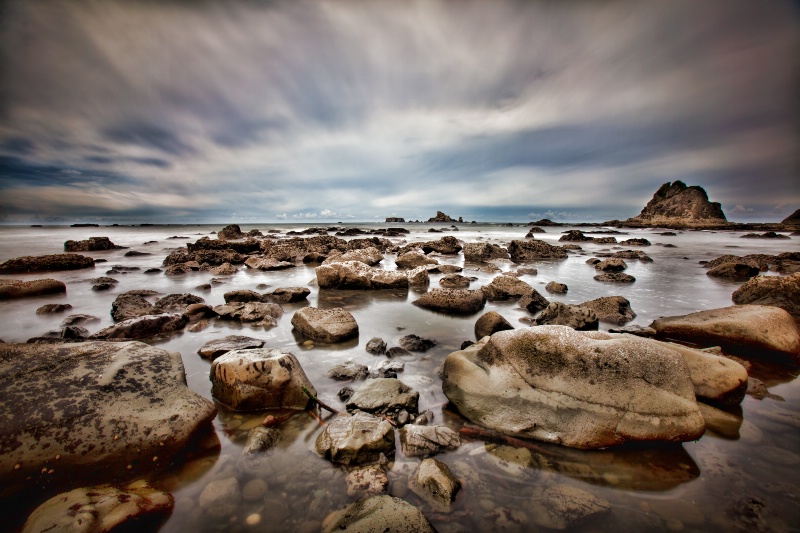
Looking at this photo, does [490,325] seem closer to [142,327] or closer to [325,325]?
[325,325]

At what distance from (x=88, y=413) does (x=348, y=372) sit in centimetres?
226

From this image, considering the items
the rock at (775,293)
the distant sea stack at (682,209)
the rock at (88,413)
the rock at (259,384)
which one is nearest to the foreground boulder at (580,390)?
the rock at (259,384)

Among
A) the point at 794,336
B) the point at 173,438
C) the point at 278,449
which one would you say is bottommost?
the point at 278,449

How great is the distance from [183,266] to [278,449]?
38.4 ft

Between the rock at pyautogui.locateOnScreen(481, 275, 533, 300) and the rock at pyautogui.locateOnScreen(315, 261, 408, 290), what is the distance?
8.10 feet

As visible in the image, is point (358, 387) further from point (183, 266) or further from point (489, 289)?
point (183, 266)

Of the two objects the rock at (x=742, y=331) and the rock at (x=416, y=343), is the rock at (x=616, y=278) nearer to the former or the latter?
the rock at (x=742, y=331)

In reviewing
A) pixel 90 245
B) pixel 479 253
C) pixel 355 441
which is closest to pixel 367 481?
pixel 355 441

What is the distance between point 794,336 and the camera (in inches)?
159

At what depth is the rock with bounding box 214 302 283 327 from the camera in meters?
5.57

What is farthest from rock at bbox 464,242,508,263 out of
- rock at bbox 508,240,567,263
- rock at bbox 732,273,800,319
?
rock at bbox 732,273,800,319

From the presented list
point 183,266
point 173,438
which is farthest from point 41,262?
point 173,438

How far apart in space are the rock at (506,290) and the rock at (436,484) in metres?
5.54

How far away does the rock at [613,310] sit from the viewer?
575cm
